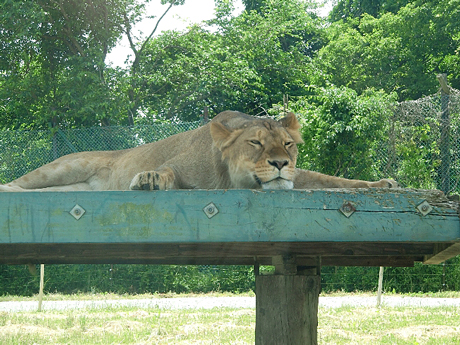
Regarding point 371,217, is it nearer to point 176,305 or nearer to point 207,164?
point 207,164

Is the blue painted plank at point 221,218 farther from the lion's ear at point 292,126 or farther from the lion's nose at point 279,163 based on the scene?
the lion's ear at point 292,126

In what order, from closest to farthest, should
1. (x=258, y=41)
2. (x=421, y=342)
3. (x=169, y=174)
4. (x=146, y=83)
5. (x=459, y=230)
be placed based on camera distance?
(x=459, y=230)
(x=169, y=174)
(x=421, y=342)
(x=146, y=83)
(x=258, y=41)

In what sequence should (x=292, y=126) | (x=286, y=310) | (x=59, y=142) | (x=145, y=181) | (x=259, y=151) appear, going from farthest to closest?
1. (x=59, y=142)
2. (x=292, y=126)
3. (x=259, y=151)
4. (x=286, y=310)
5. (x=145, y=181)

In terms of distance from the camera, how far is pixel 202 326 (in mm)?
7617

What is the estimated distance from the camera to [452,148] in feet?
34.9

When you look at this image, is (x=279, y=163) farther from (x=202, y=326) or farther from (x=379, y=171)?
(x=379, y=171)

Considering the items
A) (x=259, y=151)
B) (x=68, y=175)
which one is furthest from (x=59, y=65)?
(x=259, y=151)

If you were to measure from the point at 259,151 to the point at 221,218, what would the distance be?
3.72 feet

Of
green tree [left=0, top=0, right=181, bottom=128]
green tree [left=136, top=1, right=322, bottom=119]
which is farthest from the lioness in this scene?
green tree [left=136, top=1, right=322, bottom=119]

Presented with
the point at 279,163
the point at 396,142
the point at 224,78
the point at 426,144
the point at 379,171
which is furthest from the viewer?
the point at 224,78

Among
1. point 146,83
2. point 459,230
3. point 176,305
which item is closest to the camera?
point 459,230

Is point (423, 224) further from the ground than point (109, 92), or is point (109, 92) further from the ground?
point (109, 92)

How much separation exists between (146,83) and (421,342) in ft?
42.9

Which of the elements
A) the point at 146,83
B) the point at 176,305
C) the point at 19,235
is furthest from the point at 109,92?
the point at 19,235
